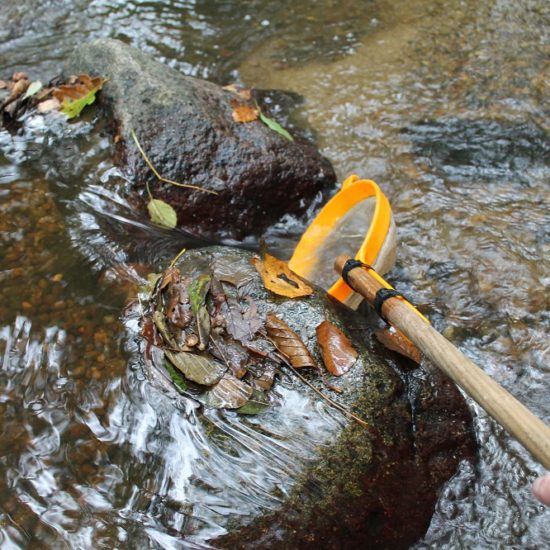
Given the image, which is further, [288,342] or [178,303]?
[178,303]

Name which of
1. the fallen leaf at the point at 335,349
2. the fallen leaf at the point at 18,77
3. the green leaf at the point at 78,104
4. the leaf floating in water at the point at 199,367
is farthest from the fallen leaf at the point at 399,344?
the fallen leaf at the point at 18,77

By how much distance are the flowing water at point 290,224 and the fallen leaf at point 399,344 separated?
0.46 meters

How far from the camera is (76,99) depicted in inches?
162

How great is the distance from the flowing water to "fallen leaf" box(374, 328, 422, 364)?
464 mm

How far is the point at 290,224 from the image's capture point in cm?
385

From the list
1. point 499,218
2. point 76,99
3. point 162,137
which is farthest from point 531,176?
point 76,99

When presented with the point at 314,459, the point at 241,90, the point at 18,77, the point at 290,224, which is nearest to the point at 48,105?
the point at 18,77

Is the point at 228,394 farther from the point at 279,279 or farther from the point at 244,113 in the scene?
the point at 244,113

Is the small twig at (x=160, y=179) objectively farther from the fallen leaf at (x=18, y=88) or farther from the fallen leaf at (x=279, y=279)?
the fallen leaf at (x=18, y=88)

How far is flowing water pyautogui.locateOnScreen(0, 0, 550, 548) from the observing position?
2.35 m

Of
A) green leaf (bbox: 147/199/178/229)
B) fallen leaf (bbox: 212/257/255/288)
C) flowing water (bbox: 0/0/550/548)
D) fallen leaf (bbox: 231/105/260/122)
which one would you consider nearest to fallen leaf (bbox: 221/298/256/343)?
fallen leaf (bbox: 212/257/255/288)

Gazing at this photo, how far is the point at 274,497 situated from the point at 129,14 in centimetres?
512

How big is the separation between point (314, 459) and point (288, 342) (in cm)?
45

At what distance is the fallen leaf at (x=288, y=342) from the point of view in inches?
90.0
